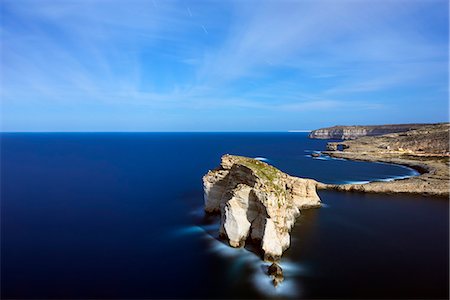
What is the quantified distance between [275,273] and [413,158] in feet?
276

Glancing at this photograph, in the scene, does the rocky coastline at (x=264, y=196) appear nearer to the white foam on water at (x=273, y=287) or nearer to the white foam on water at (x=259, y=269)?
the white foam on water at (x=273, y=287)

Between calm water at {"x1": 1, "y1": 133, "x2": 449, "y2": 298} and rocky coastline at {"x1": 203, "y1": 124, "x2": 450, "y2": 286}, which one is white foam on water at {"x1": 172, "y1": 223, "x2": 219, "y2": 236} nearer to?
calm water at {"x1": 1, "y1": 133, "x2": 449, "y2": 298}

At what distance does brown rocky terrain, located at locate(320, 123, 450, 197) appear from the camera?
171ft

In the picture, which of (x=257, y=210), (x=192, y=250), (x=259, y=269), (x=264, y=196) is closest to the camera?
(x=259, y=269)

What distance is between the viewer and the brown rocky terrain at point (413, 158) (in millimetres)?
52094

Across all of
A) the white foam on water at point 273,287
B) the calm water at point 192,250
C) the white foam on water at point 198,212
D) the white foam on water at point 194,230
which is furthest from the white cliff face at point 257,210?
the white foam on water at point 198,212

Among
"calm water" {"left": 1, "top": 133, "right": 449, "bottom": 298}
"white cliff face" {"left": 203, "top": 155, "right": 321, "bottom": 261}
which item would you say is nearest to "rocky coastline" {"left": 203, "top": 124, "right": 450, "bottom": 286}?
"white cliff face" {"left": 203, "top": 155, "right": 321, "bottom": 261}

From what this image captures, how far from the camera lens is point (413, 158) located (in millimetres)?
88562

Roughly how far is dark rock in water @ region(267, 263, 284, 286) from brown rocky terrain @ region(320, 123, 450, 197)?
3411cm

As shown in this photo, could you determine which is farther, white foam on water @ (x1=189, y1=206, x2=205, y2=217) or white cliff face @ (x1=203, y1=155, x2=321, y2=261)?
white foam on water @ (x1=189, y1=206, x2=205, y2=217)

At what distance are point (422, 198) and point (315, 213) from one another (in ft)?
69.7

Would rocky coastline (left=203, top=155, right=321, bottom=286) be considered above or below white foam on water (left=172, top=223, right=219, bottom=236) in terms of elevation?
above

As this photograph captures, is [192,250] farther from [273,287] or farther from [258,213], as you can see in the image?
[273,287]

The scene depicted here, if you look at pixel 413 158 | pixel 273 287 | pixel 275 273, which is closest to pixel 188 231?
pixel 275 273
